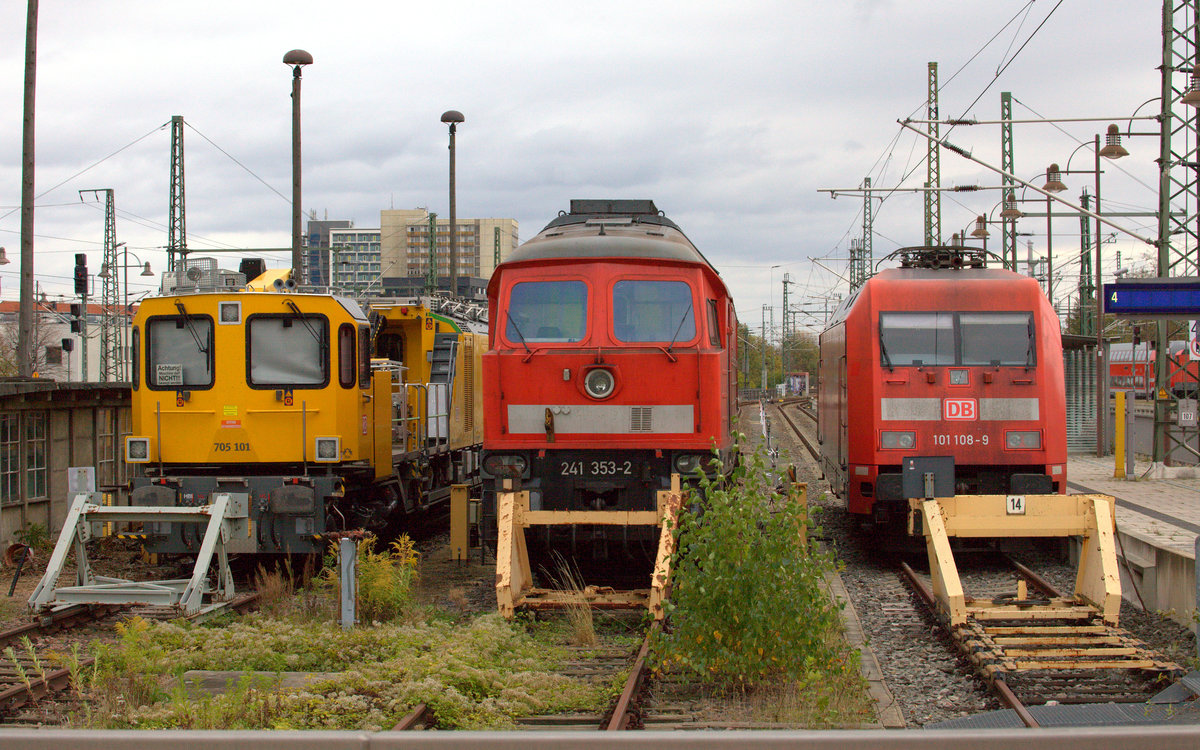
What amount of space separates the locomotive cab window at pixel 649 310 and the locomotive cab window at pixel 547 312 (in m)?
0.33

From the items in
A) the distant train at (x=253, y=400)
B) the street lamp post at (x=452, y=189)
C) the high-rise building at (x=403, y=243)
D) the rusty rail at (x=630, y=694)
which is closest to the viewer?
the rusty rail at (x=630, y=694)

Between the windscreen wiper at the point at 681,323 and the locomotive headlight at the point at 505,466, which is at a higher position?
the windscreen wiper at the point at 681,323

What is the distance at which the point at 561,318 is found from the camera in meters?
9.99

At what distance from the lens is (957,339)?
11.9 metres

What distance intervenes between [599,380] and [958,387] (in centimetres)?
454

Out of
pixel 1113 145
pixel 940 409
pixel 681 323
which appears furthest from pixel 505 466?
pixel 1113 145

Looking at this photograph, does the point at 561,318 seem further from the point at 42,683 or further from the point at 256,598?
the point at 42,683

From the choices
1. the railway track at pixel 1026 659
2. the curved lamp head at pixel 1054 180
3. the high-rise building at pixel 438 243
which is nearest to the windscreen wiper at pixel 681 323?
the railway track at pixel 1026 659

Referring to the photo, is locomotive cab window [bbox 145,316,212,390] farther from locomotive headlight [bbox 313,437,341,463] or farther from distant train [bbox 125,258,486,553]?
locomotive headlight [bbox 313,437,341,463]

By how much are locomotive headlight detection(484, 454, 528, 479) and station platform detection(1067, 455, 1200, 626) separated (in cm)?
582

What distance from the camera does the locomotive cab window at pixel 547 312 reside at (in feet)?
32.7

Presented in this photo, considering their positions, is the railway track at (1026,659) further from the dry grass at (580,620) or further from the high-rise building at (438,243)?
the high-rise building at (438,243)

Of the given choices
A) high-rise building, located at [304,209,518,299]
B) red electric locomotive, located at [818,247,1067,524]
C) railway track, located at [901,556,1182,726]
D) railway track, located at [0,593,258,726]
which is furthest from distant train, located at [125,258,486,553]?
high-rise building, located at [304,209,518,299]

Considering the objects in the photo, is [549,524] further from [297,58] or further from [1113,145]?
[1113,145]
